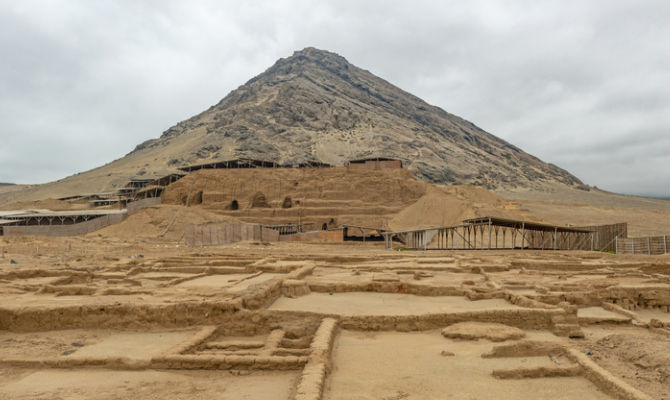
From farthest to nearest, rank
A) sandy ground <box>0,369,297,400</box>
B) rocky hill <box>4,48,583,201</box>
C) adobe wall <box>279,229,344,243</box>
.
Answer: rocky hill <box>4,48,583,201</box> → adobe wall <box>279,229,344,243</box> → sandy ground <box>0,369,297,400</box>

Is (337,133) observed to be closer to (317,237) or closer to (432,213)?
(432,213)

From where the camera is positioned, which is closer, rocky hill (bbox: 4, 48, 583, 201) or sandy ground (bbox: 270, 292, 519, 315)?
sandy ground (bbox: 270, 292, 519, 315)

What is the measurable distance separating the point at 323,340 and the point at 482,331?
3.24 metres

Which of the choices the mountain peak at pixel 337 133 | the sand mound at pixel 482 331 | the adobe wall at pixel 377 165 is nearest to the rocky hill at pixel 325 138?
the mountain peak at pixel 337 133

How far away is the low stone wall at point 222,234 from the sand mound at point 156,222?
6.35 m

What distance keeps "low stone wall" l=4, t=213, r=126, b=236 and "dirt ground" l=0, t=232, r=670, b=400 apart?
76.8 ft

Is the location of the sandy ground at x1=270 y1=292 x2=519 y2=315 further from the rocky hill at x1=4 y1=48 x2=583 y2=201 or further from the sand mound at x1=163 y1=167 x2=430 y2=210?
the rocky hill at x1=4 y1=48 x2=583 y2=201

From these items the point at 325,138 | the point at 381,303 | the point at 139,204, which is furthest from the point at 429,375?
the point at 325,138

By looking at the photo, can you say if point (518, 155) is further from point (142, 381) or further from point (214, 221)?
point (142, 381)

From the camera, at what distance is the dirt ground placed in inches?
205

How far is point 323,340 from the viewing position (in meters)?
6.41

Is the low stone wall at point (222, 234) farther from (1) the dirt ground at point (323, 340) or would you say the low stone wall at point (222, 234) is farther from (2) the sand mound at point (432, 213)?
(2) the sand mound at point (432, 213)

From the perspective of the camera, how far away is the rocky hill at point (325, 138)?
8031cm

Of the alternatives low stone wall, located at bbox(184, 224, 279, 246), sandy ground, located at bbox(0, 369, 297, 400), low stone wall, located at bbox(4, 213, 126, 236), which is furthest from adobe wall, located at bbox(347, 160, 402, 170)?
sandy ground, located at bbox(0, 369, 297, 400)
